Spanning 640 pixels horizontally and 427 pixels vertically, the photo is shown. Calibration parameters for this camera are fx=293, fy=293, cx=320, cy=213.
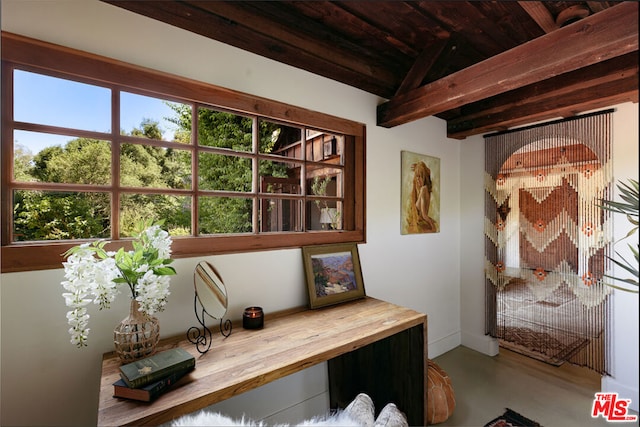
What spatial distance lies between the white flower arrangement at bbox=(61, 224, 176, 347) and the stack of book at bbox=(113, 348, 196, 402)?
8.1 inches

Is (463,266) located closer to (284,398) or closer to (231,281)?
(284,398)

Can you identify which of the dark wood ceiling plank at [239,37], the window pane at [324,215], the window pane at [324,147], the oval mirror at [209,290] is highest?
the dark wood ceiling plank at [239,37]

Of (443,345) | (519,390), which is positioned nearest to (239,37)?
(519,390)

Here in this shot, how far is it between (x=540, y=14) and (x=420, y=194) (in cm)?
141

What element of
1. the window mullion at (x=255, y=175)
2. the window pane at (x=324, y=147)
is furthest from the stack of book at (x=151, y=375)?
the window pane at (x=324, y=147)

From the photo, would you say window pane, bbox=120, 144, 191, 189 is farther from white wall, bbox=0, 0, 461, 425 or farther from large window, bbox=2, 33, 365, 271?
white wall, bbox=0, 0, 461, 425

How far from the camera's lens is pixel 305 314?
1783mm

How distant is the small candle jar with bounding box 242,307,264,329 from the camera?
1.56 meters

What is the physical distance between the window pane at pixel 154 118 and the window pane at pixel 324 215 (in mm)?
900

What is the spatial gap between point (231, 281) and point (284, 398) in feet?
2.73

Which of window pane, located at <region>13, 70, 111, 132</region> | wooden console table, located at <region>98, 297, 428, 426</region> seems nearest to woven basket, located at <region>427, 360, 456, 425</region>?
wooden console table, located at <region>98, 297, 428, 426</region>

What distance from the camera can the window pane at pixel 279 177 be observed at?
1856 millimetres

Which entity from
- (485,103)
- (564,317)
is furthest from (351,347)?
(485,103)

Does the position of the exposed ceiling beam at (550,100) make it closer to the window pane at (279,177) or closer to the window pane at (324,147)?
the window pane at (324,147)
